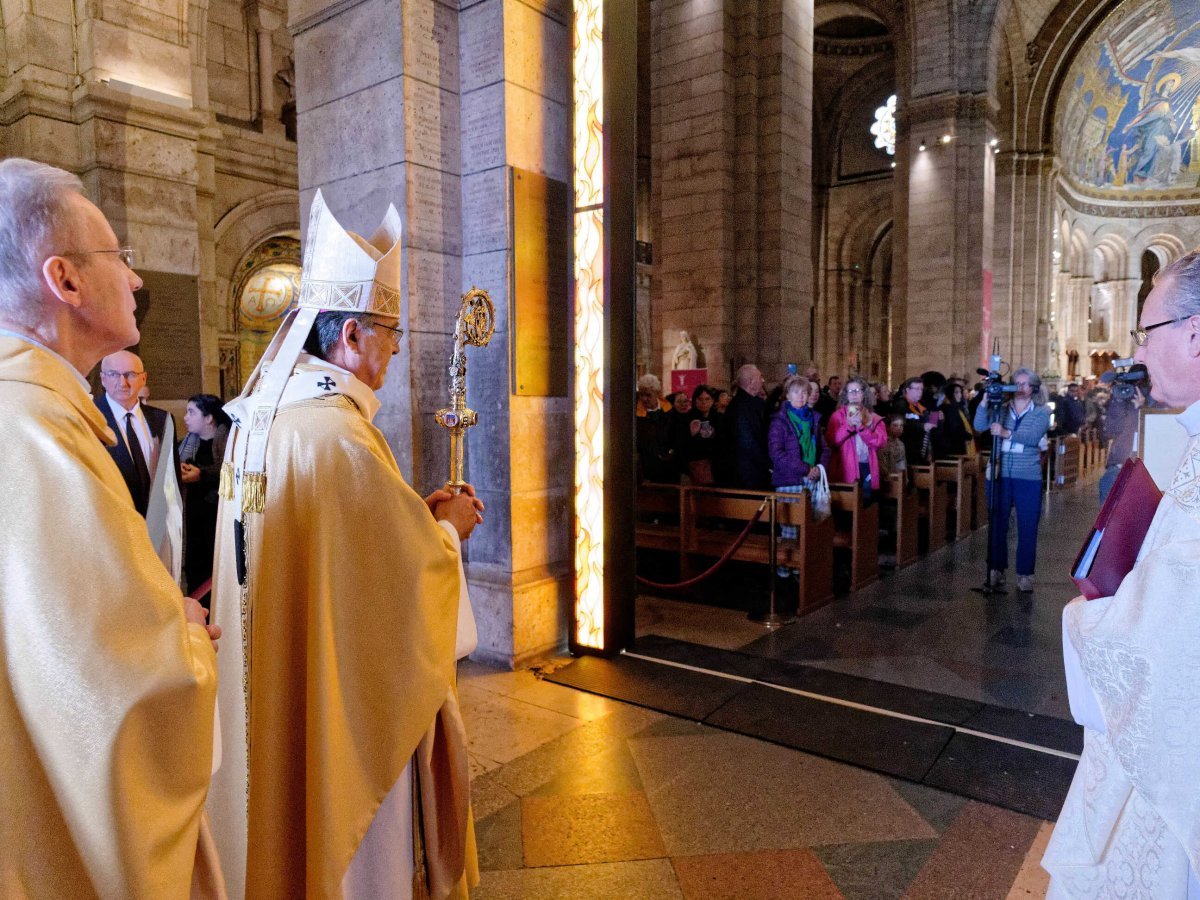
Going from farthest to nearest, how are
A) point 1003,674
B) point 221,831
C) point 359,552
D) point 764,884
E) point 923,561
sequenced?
point 923,561 → point 1003,674 → point 764,884 → point 221,831 → point 359,552

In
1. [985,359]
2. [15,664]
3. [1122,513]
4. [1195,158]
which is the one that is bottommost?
[15,664]

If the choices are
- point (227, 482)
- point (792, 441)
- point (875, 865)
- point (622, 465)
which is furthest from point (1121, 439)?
point (227, 482)

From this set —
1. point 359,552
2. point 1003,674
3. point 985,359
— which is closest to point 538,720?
point 359,552

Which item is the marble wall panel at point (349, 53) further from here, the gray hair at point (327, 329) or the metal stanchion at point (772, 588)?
the metal stanchion at point (772, 588)

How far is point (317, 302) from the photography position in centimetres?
215

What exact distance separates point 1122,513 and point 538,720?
2.87m

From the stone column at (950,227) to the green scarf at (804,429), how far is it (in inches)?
430

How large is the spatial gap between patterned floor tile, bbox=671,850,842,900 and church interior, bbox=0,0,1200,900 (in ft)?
0.05

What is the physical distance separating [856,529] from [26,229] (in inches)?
241

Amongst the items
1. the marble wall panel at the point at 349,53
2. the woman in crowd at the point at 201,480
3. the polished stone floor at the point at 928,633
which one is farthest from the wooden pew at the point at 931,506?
the woman in crowd at the point at 201,480

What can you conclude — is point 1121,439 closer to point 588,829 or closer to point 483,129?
point 483,129

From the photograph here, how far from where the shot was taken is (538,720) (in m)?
3.92

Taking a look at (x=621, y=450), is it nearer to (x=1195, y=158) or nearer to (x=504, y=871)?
(x=504, y=871)

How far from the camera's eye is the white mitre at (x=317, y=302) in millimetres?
2059
